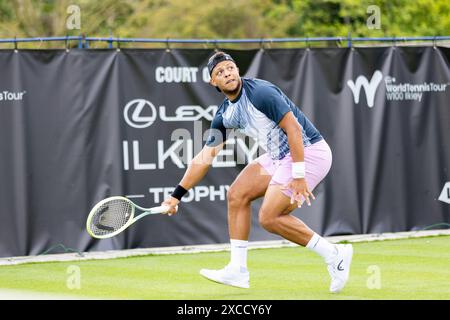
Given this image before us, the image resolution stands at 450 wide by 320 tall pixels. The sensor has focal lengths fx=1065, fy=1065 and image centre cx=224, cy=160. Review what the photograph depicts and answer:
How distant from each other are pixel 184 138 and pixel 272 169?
3985mm

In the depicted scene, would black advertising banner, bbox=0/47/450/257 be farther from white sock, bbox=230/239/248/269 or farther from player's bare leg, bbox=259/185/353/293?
player's bare leg, bbox=259/185/353/293

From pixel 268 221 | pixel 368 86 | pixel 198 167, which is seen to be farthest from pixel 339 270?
pixel 368 86

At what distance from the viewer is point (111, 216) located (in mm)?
8508

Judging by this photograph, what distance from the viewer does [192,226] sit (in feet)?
40.5

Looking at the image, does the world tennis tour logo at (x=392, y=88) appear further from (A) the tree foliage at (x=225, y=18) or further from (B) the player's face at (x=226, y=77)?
(A) the tree foliage at (x=225, y=18)

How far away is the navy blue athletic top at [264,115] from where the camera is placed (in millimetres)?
7965

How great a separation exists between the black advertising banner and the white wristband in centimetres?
439

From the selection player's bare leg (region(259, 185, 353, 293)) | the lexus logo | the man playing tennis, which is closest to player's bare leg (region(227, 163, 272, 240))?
the man playing tennis

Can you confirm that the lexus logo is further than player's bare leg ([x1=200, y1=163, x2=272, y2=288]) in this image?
Yes

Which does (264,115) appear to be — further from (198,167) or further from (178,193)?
(178,193)

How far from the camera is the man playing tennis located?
7.92 metres

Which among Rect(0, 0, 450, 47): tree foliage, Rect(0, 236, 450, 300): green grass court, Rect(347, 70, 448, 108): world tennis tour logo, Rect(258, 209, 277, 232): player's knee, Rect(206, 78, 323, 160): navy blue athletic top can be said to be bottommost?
Rect(0, 236, 450, 300): green grass court

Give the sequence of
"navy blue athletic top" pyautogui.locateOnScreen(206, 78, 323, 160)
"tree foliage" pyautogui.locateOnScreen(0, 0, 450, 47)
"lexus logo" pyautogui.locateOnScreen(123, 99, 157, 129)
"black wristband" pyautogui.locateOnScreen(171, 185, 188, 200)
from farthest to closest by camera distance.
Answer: "tree foliage" pyautogui.locateOnScreen(0, 0, 450, 47) < "lexus logo" pyautogui.locateOnScreen(123, 99, 157, 129) < "black wristband" pyautogui.locateOnScreen(171, 185, 188, 200) < "navy blue athletic top" pyautogui.locateOnScreen(206, 78, 323, 160)

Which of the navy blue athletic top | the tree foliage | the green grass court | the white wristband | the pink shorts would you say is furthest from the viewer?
the tree foliage
